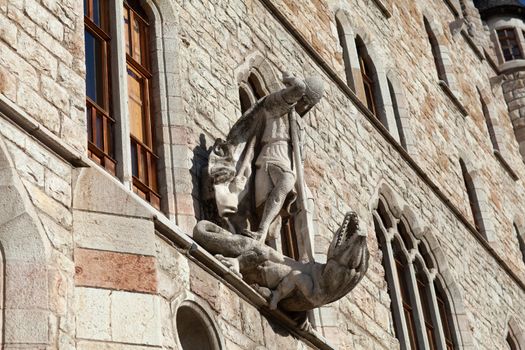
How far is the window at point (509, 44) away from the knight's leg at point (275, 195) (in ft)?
51.8

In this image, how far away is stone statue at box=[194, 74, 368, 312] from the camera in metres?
8.88

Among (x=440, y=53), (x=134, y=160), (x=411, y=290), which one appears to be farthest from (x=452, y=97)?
(x=134, y=160)

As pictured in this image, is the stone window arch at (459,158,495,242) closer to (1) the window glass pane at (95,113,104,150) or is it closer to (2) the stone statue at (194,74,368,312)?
(2) the stone statue at (194,74,368,312)

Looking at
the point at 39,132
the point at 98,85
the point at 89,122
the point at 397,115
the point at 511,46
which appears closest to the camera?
the point at 39,132

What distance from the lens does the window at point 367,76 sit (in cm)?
1467

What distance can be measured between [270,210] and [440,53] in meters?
9.92

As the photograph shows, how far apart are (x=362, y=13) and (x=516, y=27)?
10.8 m

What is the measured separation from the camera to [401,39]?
54.6 feet

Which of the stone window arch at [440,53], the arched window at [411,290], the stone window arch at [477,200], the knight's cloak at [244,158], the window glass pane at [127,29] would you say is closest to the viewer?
the knight's cloak at [244,158]

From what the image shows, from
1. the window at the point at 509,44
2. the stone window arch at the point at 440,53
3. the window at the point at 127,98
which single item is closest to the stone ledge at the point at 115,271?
the window at the point at 127,98

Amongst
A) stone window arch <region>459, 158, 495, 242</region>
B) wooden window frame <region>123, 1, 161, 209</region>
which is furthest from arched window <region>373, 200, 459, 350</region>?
wooden window frame <region>123, 1, 161, 209</region>

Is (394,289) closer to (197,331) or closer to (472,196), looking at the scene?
(197,331)

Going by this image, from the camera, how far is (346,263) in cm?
902

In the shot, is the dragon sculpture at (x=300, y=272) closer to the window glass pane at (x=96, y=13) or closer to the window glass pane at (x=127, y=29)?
the window glass pane at (x=127, y=29)
